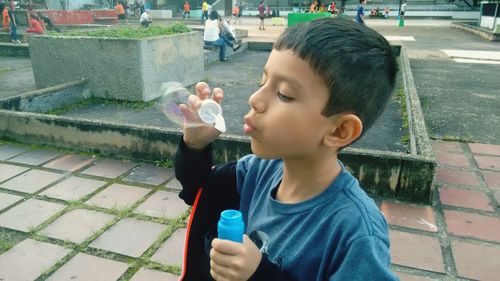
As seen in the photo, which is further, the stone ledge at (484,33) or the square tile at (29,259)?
the stone ledge at (484,33)

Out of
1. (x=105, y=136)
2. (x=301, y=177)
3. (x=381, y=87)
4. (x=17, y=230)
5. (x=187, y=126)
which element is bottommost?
(x=17, y=230)

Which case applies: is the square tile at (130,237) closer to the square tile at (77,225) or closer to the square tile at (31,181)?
the square tile at (77,225)

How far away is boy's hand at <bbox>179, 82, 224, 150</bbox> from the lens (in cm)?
139

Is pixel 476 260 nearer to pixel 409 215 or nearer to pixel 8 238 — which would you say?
pixel 409 215

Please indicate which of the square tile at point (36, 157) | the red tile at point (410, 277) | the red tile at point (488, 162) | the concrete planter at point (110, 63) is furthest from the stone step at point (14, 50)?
the red tile at point (410, 277)

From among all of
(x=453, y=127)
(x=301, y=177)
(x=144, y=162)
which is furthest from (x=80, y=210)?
(x=453, y=127)

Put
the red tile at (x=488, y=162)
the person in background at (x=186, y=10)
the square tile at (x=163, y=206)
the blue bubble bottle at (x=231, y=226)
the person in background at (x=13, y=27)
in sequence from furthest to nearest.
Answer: the person in background at (x=186, y=10) → the person in background at (x=13, y=27) → the red tile at (x=488, y=162) → the square tile at (x=163, y=206) → the blue bubble bottle at (x=231, y=226)

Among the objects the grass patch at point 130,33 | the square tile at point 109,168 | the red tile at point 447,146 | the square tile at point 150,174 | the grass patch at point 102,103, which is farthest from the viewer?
the grass patch at point 130,33

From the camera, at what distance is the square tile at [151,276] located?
Result: 2.34 m

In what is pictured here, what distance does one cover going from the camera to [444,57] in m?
10.9

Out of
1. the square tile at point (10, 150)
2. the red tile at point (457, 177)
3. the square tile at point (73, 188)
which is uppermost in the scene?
the square tile at point (10, 150)

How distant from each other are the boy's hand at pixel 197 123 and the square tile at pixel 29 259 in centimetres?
154

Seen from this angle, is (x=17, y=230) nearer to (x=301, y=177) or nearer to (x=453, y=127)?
(x=301, y=177)

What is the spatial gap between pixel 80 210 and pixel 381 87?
253 centimetres
